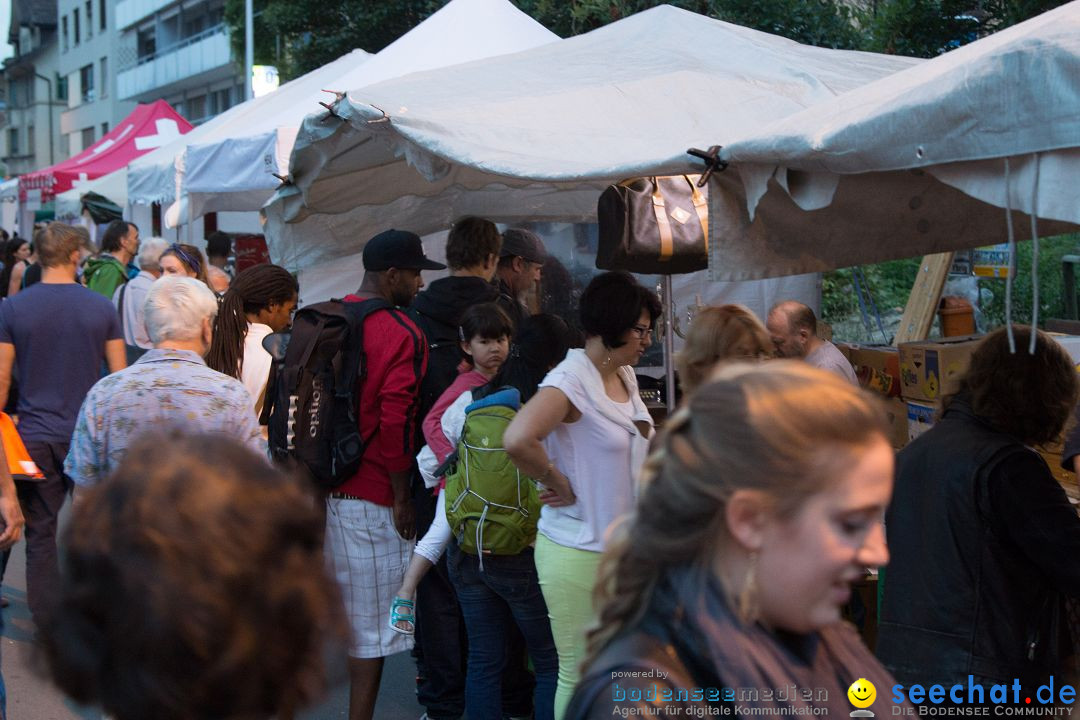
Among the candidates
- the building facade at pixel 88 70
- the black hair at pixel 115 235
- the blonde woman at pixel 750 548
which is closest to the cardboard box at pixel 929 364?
the blonde woman at pixel 750 548

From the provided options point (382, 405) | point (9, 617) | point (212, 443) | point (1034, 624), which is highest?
point (212, 443)

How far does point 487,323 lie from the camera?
4.47 metres

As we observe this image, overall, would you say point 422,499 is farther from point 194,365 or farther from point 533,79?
point 533,79

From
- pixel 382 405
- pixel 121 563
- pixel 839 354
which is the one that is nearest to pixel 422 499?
pixel 382 405

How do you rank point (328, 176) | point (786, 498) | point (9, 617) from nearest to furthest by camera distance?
1. point (786, 498)
2. point (328, 176)
3. point (9, 617)

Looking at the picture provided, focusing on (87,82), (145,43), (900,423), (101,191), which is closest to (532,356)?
(900,423)

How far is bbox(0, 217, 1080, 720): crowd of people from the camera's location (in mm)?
1256

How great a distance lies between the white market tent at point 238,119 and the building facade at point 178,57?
2596 centimetres

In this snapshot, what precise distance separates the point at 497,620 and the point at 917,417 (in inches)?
97.4

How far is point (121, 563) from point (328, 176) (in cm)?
479

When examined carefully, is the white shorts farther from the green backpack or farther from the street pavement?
the green backpack

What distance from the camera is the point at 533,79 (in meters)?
4.93

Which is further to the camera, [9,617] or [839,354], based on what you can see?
[9,617]

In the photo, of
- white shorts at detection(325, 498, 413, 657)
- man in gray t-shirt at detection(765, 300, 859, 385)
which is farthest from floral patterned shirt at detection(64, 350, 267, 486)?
man in gray t-shirt at detection(765, 300, 859, 385)
